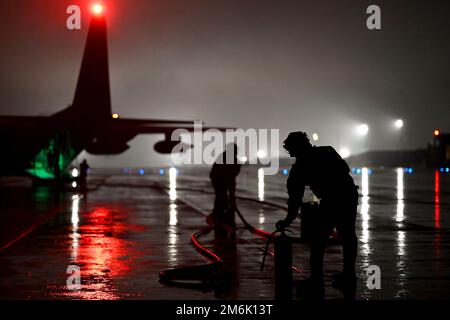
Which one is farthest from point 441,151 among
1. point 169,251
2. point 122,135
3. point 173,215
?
point 169,251

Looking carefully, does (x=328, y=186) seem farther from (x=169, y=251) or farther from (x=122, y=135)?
(x=122, y=135)

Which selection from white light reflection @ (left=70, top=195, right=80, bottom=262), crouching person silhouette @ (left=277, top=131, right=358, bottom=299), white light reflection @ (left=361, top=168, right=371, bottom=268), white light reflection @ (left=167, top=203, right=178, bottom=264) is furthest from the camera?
white light reflection @ (left=70, top=195, right=80, bottom=262)

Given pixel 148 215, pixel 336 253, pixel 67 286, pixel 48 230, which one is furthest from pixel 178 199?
pixel 67 286

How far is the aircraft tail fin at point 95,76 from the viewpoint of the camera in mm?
48031

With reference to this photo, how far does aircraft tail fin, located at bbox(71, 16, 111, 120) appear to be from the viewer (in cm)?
4803

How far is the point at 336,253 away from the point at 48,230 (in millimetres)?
8244

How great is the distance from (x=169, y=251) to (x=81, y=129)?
3121cm

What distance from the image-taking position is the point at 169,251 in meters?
14.6

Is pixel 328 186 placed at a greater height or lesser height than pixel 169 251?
greater

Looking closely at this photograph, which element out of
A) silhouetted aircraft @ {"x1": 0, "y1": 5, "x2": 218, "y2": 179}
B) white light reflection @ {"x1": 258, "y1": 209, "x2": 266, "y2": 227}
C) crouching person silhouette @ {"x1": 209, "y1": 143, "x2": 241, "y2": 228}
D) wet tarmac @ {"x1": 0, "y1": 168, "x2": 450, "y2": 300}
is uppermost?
silhouetted aircraft @ {"x1": 0, "y1": 5, "x2": 218, "y2": 179}

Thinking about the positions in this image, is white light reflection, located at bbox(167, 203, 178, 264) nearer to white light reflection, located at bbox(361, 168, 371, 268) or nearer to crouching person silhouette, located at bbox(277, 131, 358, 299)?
white light reflection, located at bbox(361, 168, 371, 268)

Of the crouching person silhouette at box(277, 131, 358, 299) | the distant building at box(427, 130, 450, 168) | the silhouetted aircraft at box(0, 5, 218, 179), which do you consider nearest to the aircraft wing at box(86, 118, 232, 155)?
the silhouetted aircraft at box(0, 5, 218, 179)

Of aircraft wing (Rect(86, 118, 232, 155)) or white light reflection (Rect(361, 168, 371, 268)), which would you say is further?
aircraft wing (Rect(86, 118, 232, 155))
